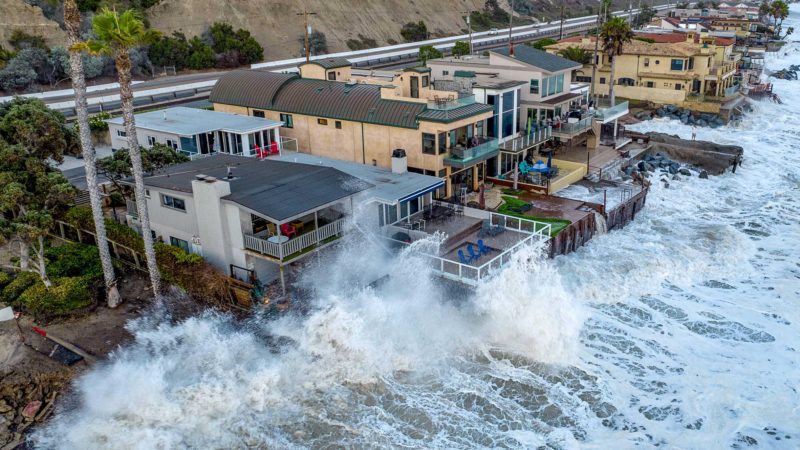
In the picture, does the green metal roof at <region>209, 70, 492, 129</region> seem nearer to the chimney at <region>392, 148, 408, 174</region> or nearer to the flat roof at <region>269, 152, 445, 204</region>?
the chimney at <region>392, 148, 408, 174</region>

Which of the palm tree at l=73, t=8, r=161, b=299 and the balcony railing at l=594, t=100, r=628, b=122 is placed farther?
the balcony railing at l=594, t=100, r=628, b=122

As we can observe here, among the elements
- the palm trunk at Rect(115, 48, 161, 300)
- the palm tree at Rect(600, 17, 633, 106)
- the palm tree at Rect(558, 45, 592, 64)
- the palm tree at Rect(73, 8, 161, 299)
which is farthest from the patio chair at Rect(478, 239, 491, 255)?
the palm tree at Rect(558, 45, 592, 64)

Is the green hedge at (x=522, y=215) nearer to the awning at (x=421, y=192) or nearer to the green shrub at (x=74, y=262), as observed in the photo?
the awning at (x=421, y=192)

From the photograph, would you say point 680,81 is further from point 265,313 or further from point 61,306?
point 61,306

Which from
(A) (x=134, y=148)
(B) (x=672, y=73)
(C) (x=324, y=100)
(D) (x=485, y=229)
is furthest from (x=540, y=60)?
(A) (x=134, y=148)

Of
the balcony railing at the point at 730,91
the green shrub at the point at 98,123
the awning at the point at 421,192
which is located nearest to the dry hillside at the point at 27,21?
the green shrub at the point at 98,123

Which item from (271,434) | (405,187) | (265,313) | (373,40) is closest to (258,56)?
(373,40)
